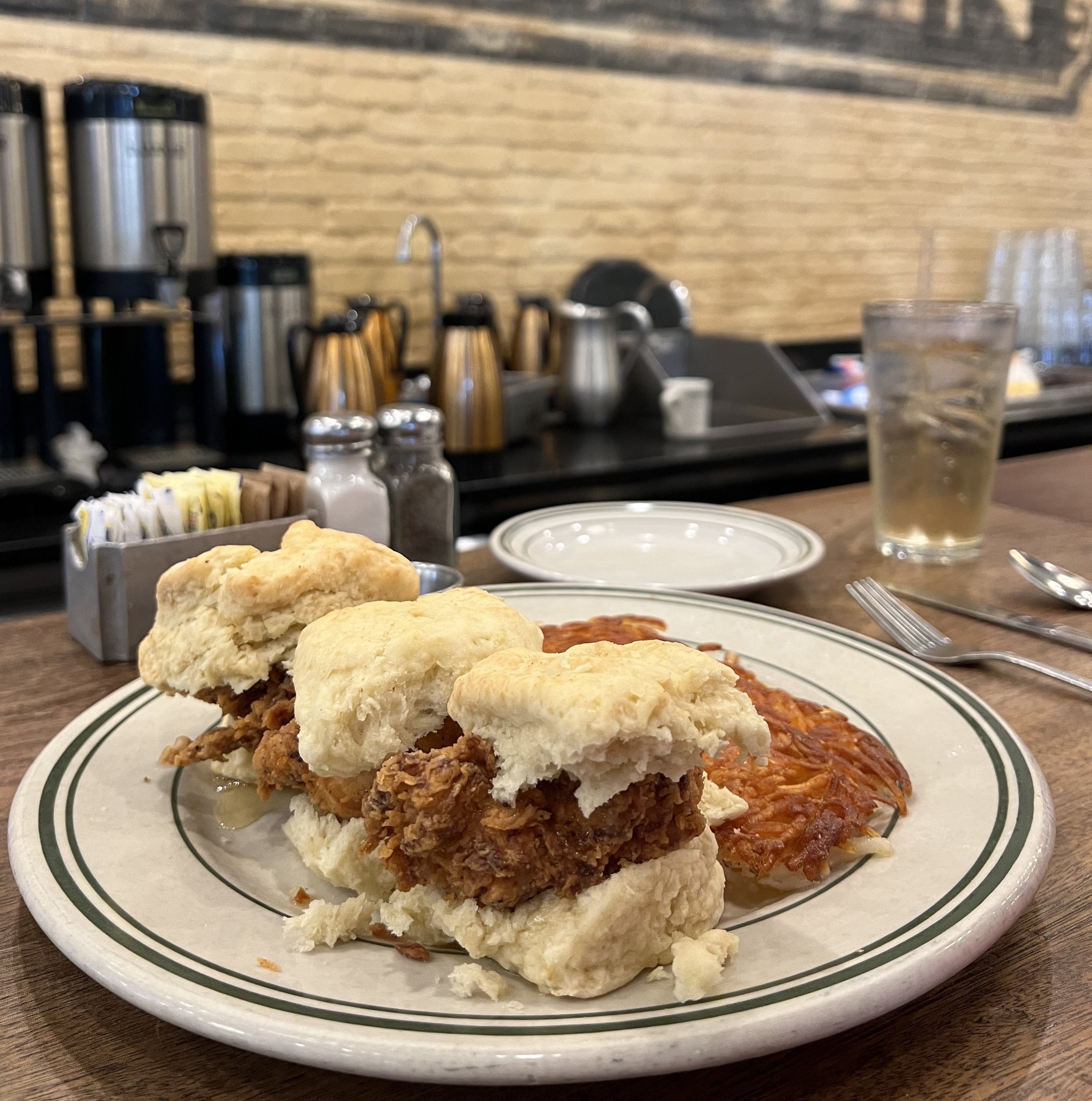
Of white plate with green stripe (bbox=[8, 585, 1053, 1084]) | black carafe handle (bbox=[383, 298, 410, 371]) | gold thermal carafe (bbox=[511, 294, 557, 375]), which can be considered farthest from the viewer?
gold thermal carafe (bbox=[511, 294, 557, 375])

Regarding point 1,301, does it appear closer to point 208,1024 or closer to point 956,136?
point 208,1024

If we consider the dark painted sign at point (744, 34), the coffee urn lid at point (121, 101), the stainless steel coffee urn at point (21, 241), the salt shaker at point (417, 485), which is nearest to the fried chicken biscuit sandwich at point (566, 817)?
the salt shaker at point (417, 485)

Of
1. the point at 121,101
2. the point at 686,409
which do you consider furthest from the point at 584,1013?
the point at 686,409

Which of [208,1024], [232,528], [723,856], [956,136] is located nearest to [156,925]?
[208,1024]

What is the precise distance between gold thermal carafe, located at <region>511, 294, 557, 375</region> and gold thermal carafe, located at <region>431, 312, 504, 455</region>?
61 centimetres

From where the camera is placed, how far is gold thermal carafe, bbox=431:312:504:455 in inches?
113

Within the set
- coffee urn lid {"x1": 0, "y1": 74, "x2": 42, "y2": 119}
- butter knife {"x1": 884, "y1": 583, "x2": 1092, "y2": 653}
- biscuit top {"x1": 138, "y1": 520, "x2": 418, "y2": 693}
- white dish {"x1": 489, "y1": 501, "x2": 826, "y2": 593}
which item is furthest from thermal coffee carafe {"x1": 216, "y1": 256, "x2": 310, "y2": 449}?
biscuit top {"x1": 138, "y1": 520, "x2": 418, "y2": 693}

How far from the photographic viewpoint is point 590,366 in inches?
129

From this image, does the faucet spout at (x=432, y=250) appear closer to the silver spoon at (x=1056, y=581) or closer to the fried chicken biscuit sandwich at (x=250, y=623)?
the silver spoon at (x=1056, y=581)

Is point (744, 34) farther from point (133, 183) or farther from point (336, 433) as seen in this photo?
point (336, 433)

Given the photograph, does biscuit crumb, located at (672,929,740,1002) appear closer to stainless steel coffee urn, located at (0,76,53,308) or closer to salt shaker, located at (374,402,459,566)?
salt shaker, located at (374,402,459,566)

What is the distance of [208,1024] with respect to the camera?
0.53 meters

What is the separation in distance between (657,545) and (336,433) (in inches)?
20.1

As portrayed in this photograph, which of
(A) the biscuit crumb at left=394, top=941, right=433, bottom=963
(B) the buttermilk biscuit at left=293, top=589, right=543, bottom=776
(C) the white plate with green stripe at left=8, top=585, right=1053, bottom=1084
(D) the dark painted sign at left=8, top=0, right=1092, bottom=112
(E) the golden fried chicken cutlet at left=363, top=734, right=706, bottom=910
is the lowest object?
(A) the biscuit crumb at left=394, top=941, right=433, bottom=963
